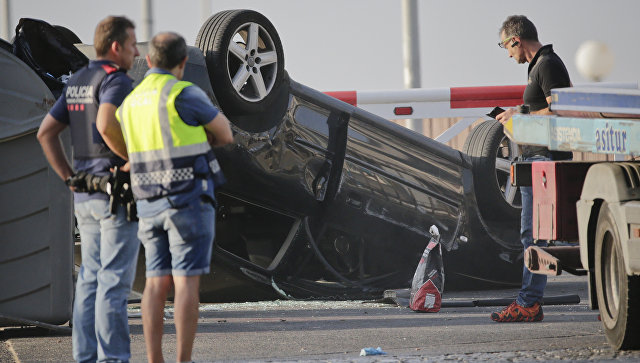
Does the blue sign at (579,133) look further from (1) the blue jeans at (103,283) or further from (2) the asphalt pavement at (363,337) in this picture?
(1) the blue jeans at (103,283)

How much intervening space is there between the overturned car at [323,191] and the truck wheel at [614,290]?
267 centimetres

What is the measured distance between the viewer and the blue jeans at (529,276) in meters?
6.75

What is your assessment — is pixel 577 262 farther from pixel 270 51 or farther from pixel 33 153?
pixel 33 153

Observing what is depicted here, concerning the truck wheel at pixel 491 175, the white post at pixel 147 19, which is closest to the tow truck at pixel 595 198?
the truck wheel at pixel 491 175

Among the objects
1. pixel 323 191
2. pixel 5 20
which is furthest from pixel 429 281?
pixel 5 20

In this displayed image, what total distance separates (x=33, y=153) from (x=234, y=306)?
229 centimetres

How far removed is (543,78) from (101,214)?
3.17 metres

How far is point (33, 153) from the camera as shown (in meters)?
6.43

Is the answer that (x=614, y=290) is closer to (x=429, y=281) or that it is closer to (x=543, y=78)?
(x=543, y=78)

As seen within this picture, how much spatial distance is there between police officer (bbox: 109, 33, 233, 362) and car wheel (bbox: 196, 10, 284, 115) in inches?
98.2

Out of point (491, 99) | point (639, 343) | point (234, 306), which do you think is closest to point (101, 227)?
point (639, 343)

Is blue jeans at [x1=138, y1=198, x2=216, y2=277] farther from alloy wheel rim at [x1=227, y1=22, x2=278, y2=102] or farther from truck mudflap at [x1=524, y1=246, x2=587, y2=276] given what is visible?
alloy wheel rim at [x1=227, y1=22, x2=278, y2=102]

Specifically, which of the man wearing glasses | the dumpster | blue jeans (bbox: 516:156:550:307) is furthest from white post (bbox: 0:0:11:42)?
blue jeans (bbox: 516:156:550:307)

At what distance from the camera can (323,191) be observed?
308 inches
